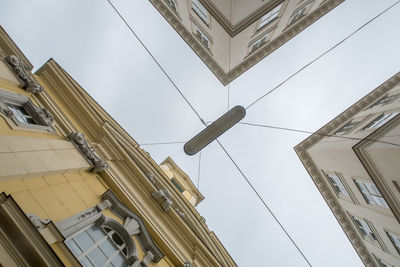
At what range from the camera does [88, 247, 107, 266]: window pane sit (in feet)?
29.1

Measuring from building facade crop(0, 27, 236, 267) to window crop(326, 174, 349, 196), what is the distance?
13951mm

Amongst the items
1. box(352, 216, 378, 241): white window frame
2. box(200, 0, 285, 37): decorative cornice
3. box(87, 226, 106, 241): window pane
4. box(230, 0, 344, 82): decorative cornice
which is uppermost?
box(200, 0, 285, 37): decorative cornice

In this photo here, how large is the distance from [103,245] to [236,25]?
1324 centimetres

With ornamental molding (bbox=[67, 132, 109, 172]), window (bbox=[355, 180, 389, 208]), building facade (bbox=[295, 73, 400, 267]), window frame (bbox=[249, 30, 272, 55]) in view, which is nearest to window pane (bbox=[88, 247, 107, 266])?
ornamental molding (bbox=[67, 132, 109, 172])

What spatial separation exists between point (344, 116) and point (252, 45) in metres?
12.1

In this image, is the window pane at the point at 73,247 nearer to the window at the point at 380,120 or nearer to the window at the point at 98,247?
the window at the point at 98,247

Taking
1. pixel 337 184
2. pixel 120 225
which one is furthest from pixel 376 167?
pixel 120 225

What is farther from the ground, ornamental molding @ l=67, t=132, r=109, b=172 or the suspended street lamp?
ornamental molding @ l=67, t=132, r=109, b=172

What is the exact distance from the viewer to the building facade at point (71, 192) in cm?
730

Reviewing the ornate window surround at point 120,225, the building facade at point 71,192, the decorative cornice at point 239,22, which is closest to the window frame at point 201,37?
the decorative cornice at point 239,22

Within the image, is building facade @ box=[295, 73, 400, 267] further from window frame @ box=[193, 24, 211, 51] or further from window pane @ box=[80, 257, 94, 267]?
window pane @ box=[80, 257, 94, 267]

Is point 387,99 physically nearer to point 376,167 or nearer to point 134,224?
point 376,167

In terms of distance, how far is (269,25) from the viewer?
68.0 ft

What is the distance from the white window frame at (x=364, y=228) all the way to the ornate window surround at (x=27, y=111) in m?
23.5
